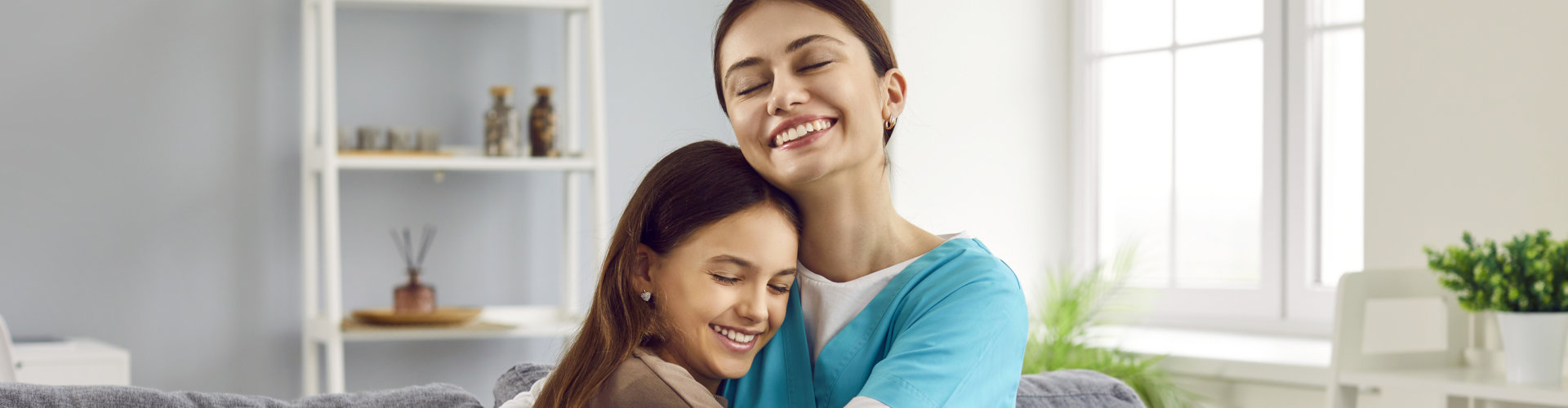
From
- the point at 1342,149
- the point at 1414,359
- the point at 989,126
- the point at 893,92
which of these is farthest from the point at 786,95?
the point at 989,126

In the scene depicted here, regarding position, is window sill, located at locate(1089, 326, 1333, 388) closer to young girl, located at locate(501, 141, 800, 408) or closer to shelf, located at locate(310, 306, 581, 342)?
shelf, located at locate(310, 306, 581, 342)

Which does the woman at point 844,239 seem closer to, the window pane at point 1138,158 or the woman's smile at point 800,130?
the woman's smile at point 800,130

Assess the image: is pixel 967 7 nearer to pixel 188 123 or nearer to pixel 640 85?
pixel 640 85

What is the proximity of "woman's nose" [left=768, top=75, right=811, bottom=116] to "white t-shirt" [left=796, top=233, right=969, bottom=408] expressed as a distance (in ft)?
0.52

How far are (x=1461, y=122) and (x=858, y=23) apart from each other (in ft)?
5.76

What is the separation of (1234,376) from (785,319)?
6.27 ft

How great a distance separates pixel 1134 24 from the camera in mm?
3436

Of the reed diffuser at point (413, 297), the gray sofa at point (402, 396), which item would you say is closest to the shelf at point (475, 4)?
the reed diffuser at point (413, 297)

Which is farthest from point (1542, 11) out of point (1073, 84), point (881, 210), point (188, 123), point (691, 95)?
point (188, 123)

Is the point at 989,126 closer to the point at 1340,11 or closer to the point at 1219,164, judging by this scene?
the point at 1219,164

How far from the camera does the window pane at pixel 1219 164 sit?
3.15 metres

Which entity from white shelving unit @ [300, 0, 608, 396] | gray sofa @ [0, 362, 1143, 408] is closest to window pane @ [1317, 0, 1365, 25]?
gray sofa @ [0, 362, 1143, 408]

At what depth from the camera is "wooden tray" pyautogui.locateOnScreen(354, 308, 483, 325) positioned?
3053mm

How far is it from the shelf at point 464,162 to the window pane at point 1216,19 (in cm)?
154
